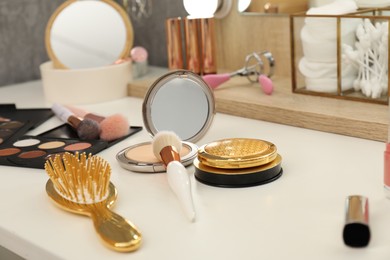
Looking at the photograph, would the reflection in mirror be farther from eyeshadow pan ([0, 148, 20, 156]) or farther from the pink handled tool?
eyeshadow pan ([0, 148, 20, 156])

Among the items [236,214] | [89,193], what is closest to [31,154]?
[89,193]

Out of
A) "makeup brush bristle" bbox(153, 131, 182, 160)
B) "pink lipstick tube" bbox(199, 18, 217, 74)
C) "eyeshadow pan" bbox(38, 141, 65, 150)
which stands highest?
"pink lipstick tube" bbox(199, 18, 217, 74)

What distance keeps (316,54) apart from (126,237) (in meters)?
0.59

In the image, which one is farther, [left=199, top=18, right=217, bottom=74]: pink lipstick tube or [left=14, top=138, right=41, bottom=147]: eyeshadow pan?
[left=199, top=18, right=217, bottom=74]: pink lipstick tube

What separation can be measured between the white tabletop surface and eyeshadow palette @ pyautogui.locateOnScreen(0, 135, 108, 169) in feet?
0.06

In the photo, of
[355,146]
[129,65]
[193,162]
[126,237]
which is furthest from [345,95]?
[126,237]

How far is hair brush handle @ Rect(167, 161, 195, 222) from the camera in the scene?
0.68 meters

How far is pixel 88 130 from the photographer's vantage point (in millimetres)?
994

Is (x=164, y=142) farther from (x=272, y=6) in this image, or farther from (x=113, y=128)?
(x=272, y=6)

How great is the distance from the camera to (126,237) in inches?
24.2

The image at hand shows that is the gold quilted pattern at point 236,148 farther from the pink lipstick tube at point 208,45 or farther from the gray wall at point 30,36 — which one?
the gray wall at point 30,36

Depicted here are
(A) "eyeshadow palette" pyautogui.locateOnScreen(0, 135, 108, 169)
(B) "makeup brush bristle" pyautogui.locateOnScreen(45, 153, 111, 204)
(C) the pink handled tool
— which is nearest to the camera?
(B) "makeup brush bristle" pyautogui.locateOnScreen(45, 153, 111, 204)

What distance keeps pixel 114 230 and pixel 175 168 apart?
137 mm

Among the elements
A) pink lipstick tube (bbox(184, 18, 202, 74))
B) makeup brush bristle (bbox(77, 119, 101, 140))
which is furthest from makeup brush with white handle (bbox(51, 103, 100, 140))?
pink lipstick tube (bbox(184, 18, 202, 74))
